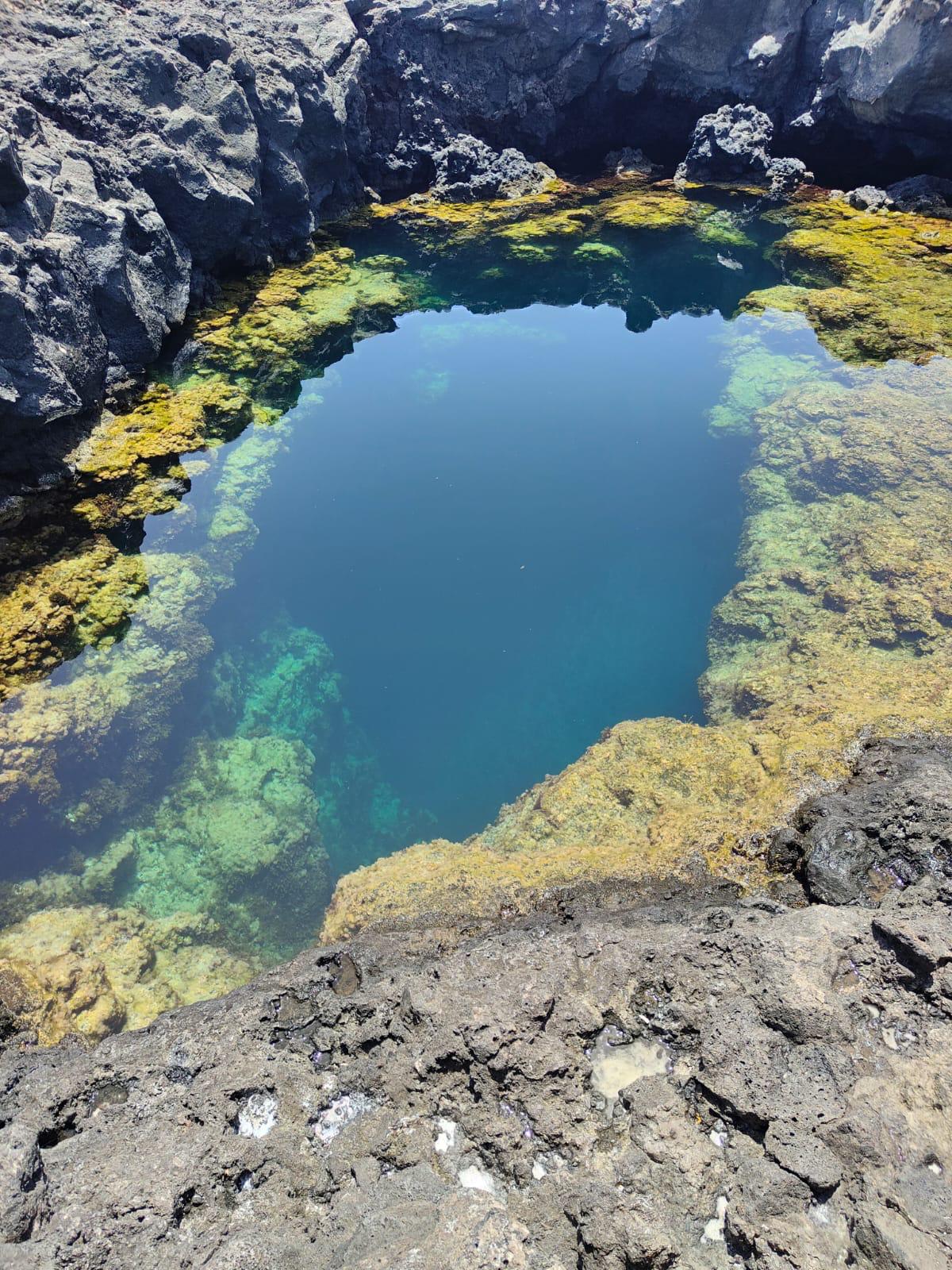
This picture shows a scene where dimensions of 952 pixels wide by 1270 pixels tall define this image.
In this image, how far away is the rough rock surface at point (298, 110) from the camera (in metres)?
10.3

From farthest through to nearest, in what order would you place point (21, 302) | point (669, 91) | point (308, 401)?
point (669, 91) < point (308, 401) < point (21, 302)

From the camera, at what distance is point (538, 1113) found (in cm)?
389

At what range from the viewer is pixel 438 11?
18.1m

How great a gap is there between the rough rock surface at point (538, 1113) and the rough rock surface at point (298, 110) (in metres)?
8.04

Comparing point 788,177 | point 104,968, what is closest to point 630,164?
point 788,177

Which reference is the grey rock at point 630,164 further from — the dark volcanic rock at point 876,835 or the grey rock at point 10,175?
the dark volcanic rock at point 876,835

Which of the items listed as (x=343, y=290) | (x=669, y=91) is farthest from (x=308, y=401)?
(x=669, y=91)

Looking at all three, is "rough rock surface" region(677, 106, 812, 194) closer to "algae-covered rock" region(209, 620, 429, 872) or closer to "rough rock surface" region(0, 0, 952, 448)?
"rough rock surface" region(0, 0, 952, 448)

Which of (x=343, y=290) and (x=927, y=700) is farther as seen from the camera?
(x=343, y=290)

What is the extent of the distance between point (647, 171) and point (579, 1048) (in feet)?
74.1

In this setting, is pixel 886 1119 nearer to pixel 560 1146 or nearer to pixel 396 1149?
pixel 560 1146

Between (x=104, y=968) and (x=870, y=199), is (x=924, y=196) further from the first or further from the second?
(x=104, y=968)

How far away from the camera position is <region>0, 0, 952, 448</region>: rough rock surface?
10281mm

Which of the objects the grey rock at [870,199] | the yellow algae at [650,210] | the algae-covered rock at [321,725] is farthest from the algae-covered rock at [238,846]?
the grey rock at [870,199]
